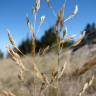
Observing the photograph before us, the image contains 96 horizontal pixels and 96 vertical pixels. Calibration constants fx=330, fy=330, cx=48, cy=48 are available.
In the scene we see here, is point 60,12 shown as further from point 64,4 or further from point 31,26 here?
point 31,26

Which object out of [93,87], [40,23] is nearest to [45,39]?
[93,87]

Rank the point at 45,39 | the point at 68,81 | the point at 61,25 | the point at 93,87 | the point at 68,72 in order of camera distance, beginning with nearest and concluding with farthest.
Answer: the point at 61,25
the point at 93,87
the point at 68,81
the point at 68,72
the point at 45,39

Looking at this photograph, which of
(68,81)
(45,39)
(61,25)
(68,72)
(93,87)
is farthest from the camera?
(45,39)

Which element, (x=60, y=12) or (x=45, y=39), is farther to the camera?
(x=45, y=39)

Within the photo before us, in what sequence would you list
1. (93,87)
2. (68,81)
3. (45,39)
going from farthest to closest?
(45,39), (68,81), (93,87)

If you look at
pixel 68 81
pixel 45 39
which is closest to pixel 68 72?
pixel 68 81

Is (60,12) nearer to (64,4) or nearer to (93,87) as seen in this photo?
(64,4)

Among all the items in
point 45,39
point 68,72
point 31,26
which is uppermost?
point 31,26

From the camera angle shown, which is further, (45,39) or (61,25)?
(45,39)

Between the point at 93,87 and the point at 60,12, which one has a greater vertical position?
the point at 60,12

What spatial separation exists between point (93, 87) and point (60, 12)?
514 centimetres

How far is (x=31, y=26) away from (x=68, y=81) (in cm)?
631

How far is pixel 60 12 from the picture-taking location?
166cm

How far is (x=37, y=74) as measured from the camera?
65.9 inches
